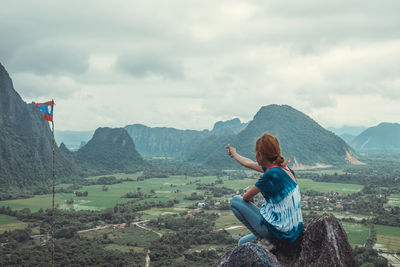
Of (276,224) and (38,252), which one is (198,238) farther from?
(276,224)

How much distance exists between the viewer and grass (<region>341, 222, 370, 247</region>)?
32.1 m

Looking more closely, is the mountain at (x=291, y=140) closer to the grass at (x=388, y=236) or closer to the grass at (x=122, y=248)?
the grass at (x=388, y=236)

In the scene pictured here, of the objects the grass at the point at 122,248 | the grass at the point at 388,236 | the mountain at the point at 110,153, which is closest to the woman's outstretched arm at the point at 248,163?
the grass at the point at 122,248

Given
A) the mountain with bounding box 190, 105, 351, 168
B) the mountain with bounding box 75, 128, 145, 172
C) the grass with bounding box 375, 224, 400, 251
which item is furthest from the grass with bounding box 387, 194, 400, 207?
the mountain with bounding box 75, 128, 145, 172

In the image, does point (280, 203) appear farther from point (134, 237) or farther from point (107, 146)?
point (107, 146)

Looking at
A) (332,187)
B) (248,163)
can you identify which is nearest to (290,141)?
(332,187)

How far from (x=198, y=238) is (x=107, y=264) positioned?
10.1m

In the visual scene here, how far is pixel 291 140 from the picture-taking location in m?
135

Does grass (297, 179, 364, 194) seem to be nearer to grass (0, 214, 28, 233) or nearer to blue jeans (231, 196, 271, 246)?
grass (0, 214, 28, 233)

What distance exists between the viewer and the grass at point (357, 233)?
32059 mm

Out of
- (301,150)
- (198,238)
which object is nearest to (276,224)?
(198,238)

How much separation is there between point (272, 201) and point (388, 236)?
121 feet

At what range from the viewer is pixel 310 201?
53219 millimetres

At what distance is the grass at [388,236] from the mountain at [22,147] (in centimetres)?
6550
